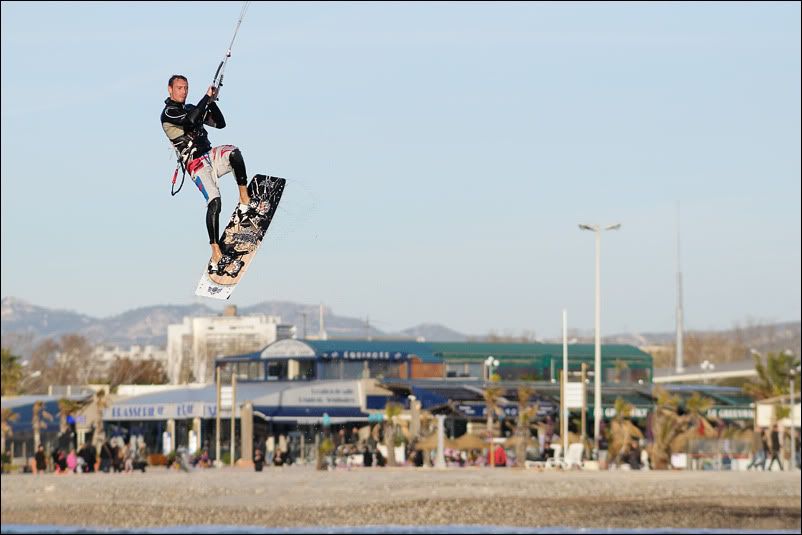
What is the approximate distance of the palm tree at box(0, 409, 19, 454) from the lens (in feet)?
359

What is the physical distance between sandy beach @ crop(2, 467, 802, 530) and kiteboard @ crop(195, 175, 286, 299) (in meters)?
66.0

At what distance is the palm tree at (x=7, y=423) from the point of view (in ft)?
359

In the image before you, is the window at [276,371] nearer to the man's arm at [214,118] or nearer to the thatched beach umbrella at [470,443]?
the thatched beach umbrella at [470,443]

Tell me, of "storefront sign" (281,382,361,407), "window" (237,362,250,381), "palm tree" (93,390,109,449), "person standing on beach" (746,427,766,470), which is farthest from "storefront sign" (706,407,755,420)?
"palm tree" (93,390,109,449)

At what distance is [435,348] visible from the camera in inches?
5187

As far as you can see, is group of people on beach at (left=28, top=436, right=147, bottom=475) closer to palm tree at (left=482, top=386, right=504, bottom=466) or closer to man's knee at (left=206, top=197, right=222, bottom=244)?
palm tree at (left=482, top=386, right=504, bottom=466)

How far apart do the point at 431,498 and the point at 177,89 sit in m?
69.3

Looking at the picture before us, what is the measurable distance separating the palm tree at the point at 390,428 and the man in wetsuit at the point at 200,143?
74.2 meters

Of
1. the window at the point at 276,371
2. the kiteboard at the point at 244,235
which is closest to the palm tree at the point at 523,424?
the window at the point at 276,371

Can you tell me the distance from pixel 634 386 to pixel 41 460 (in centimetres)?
4754

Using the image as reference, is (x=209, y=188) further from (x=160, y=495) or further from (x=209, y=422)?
(x=209, y=422)

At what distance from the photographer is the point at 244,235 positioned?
1447 centimetres

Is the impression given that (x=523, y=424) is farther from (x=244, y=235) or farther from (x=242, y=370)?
(x=244, y=235)

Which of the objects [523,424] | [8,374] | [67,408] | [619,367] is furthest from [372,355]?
[8,374]
